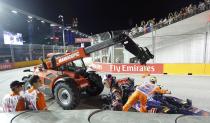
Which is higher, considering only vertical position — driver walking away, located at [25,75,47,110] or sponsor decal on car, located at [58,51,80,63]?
sponsor decal on car, located at [58,51,80,63]

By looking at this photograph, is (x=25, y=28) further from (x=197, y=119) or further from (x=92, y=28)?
(x=197, y=119)

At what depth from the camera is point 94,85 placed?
8.44 metres

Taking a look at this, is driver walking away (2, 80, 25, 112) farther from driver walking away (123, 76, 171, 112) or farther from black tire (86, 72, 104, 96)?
black tire (86, 72, 104, 96)

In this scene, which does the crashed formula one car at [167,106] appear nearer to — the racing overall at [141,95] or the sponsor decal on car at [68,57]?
the racing overall at [141,95]

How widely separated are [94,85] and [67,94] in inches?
67.6

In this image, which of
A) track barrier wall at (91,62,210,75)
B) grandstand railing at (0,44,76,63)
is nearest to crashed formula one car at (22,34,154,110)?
track barrier wall at (91,62,210,75)

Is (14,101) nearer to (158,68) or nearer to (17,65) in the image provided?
(158,68)

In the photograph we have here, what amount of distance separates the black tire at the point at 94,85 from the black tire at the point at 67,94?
1413 millimetres

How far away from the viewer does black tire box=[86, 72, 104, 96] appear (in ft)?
27.0

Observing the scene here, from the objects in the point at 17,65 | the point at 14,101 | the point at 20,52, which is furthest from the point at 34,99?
the point at 20,52

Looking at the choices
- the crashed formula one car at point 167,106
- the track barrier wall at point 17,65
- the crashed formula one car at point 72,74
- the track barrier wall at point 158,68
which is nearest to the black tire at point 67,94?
the crashed formula one car at point 72,74

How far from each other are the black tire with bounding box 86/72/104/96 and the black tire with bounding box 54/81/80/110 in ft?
4.63

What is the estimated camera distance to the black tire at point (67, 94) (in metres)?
6.70

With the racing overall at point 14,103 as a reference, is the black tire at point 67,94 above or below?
below
